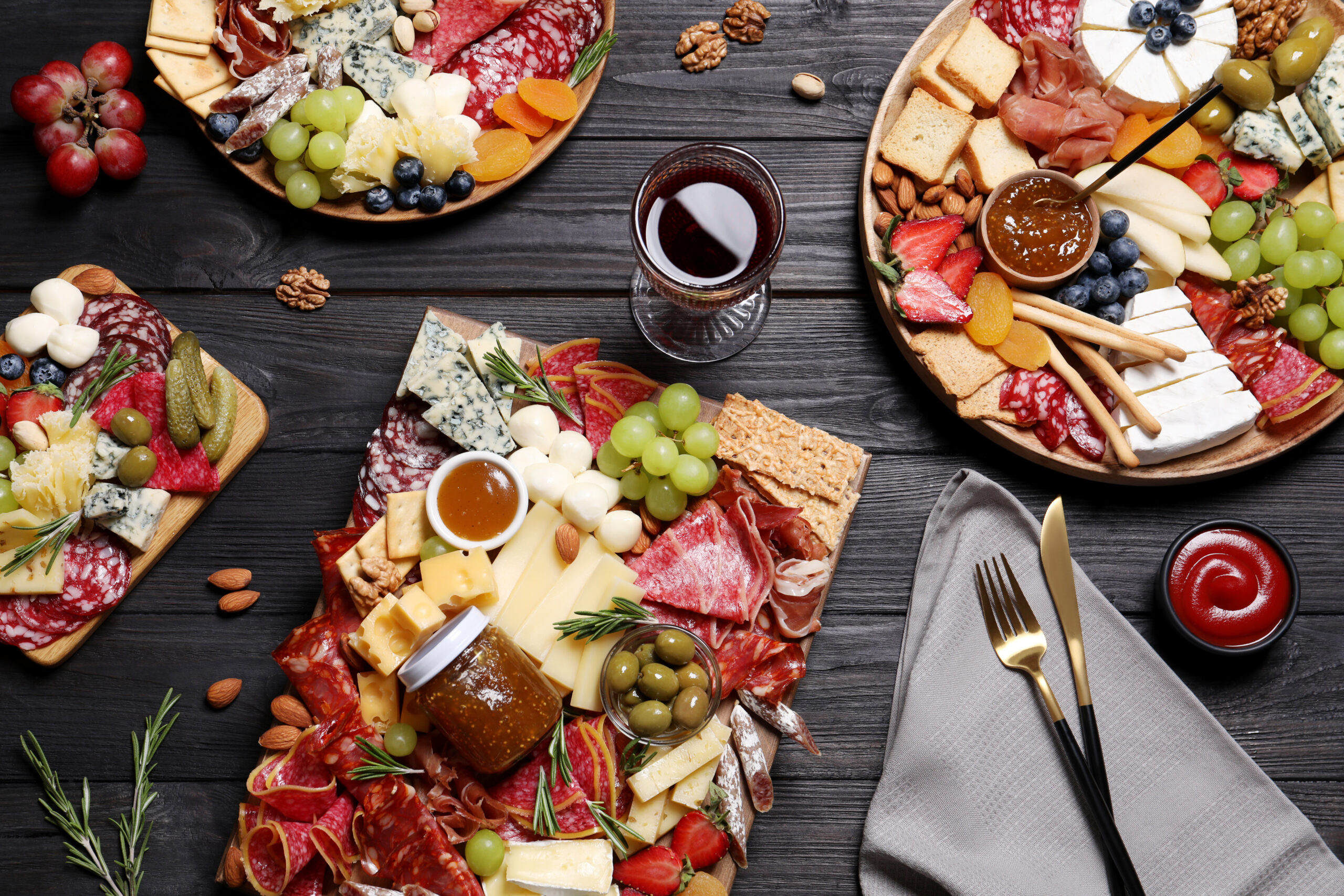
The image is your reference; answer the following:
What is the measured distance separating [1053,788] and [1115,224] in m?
0.98

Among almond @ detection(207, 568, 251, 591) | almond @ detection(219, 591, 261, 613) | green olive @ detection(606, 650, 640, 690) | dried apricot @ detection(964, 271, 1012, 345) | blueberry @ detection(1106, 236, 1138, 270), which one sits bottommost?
almond @ detection(219, 591, 261, 613)

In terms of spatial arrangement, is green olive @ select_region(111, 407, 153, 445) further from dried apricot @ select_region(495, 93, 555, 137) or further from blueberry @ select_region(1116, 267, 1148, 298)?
blueberry @ select_region(1116, 267, 1148, 298)

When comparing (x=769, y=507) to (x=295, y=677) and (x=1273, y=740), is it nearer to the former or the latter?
(x=295, y=677)

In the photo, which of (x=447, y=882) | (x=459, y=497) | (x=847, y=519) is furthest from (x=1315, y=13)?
(x=447, y=882)

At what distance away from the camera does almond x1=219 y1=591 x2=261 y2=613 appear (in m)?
1.49

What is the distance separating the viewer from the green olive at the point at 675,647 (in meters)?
1.26

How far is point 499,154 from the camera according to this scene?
150cm

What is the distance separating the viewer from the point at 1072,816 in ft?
4.66

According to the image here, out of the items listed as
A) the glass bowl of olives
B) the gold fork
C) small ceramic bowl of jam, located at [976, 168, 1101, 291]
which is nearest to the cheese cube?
the glass bowl of olives

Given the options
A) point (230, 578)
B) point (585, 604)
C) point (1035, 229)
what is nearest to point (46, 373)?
point (230, 578)

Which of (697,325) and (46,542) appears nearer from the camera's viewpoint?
(46,542)

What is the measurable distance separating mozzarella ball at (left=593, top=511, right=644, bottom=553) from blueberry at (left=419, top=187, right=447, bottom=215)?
0.64m

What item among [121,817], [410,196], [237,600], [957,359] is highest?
[410,196]

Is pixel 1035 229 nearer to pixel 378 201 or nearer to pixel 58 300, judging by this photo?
pixel 378 201
